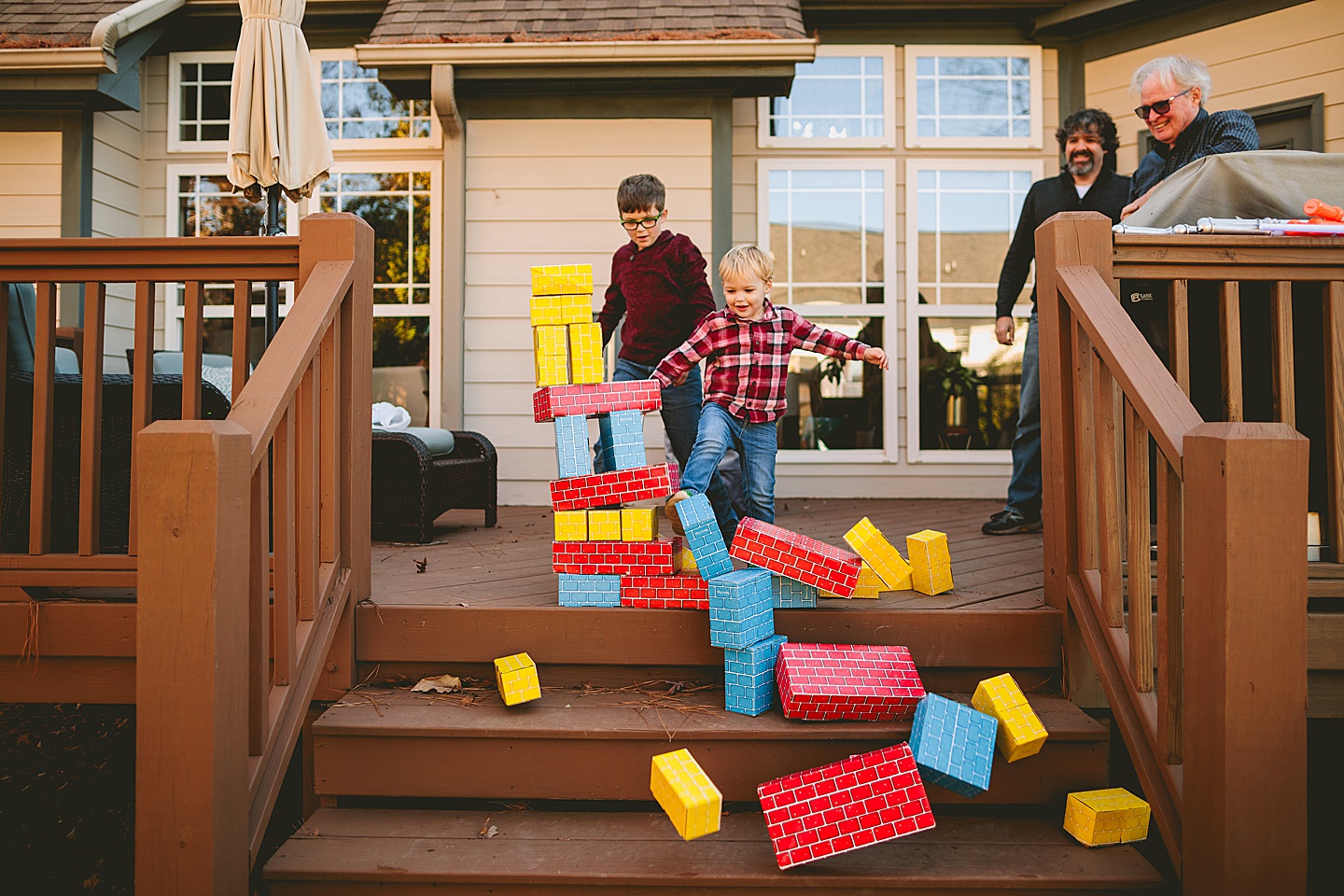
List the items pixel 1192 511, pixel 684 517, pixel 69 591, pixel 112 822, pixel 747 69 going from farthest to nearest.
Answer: pixel 747 69
pixel 112 822
pixel 69 591
pixel 684 517
pixel 1192 511

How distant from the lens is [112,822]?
3.28 m

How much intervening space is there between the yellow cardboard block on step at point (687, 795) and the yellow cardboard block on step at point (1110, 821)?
94 cm

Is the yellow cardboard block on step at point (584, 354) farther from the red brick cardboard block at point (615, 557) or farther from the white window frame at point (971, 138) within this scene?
the white window frame at point (971, 138)

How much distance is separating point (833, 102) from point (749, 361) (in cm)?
376

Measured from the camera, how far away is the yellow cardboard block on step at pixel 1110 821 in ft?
6.96

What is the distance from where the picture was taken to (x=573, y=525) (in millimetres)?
2744

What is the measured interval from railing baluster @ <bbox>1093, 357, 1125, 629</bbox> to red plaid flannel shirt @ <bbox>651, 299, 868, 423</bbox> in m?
1.12

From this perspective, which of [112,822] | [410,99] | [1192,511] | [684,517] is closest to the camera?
[1192,511]

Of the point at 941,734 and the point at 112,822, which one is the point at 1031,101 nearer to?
the point at 941,734

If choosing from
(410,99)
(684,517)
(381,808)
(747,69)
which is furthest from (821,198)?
(381,808)

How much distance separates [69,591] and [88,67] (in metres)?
4.41

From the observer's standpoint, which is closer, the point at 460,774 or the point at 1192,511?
the point at 1192,511

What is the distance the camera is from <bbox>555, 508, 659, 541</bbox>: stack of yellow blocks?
2719 millimetres

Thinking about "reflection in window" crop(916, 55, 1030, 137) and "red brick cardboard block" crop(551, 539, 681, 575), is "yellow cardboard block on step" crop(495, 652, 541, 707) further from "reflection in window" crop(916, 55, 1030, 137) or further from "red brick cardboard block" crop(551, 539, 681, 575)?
"reflection in window" crop(916, 55, 1030, 137)
